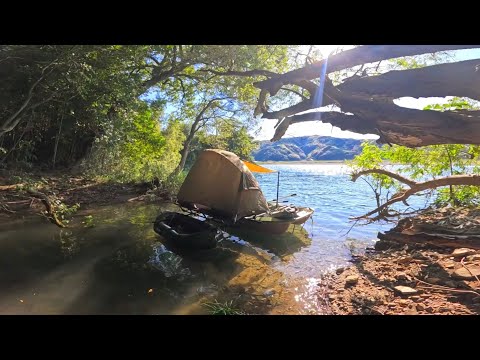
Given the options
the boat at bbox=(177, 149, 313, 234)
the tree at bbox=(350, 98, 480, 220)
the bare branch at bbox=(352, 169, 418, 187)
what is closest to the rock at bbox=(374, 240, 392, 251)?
the tree at bbox=(350, 98, 480, 220)

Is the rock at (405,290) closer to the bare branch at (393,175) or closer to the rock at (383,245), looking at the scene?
the rock at (383,245)

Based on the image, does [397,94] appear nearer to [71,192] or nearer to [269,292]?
[269,292]

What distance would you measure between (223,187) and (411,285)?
686 centimetres

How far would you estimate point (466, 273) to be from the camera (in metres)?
6.02

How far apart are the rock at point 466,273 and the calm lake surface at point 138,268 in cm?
297

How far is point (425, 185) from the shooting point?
9.41 m

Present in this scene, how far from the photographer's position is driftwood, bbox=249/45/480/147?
5273 millimetres

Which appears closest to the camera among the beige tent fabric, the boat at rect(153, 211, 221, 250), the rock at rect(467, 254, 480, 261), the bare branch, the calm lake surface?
the calm lake surface

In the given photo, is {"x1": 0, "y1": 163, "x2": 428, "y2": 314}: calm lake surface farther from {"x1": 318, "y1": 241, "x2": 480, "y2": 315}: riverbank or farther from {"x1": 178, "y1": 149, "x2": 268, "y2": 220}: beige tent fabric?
{"x1": 178, "y1": 149, "x2": 268, "y2": 220}: beige tent fabric

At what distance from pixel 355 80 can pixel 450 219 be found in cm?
649

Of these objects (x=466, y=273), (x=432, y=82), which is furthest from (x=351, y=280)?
(x=432, y=82)
